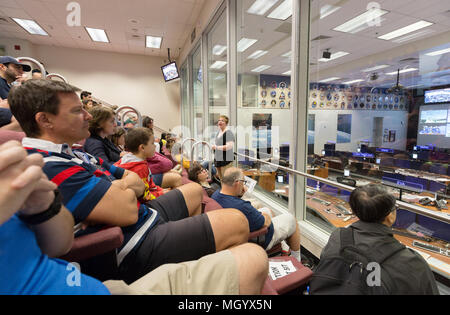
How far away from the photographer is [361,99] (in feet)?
18.6

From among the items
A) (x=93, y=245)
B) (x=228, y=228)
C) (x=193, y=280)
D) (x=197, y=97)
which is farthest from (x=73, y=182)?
(x=197, y=97)

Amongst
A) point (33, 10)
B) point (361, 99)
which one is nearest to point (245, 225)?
point (361, 99)

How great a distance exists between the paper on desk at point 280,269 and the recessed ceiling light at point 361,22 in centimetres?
432

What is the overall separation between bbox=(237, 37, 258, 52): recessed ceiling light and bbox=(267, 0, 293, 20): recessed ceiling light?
0.57 meters

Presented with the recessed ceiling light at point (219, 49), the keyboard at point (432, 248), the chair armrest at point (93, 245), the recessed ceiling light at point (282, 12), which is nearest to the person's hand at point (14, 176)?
the chair armrest at point (93, 245)

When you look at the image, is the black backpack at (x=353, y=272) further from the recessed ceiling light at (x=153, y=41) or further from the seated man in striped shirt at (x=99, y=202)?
the recessed ceiling light at (x=153, y=41)

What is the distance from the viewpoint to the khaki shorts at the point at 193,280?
0.77 m

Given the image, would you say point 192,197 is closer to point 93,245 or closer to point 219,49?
point 93,245

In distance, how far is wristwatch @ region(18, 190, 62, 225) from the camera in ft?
1.99

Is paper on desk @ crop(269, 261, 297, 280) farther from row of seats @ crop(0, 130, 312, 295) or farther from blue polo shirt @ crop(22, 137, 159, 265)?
blue polo shirt @ crop(22, 137, 159, 265)

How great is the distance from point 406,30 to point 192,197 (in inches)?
199
